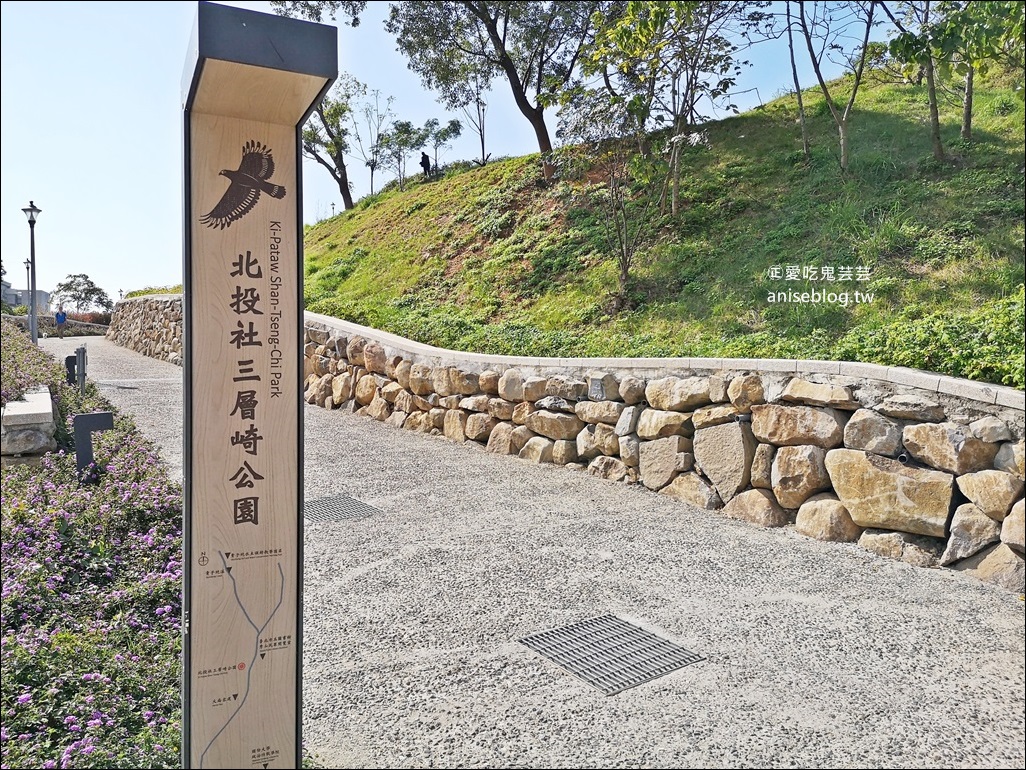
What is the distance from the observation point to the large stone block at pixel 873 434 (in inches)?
156

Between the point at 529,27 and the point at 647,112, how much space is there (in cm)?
597

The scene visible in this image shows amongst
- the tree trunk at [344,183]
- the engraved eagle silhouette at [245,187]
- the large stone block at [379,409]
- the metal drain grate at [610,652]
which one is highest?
the tree trunk at [344,183]

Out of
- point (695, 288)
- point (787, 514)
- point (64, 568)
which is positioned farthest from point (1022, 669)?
point (695, 288)

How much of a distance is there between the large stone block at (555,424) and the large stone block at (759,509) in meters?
1.59

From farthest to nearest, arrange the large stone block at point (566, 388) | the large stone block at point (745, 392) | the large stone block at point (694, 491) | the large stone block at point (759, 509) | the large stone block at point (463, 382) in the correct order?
the large stone block at point (463, 382)
the large stone block at point (566, 388)
the large stone block at point (694, 491)
the large stone block at point (745, 392)
the large stone block at point (759, 509)

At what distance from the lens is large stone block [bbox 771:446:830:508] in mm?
4301

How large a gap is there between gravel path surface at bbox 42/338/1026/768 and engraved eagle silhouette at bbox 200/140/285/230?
5.30 ft

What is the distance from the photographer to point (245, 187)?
1797mm

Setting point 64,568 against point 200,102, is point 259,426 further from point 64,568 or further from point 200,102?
point 64,568

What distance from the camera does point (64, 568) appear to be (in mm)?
3346

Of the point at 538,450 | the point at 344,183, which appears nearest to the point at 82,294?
the point at 344,183

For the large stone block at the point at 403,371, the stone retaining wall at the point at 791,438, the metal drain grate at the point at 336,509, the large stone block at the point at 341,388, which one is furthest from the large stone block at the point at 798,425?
the large stone block at the point at 341,388

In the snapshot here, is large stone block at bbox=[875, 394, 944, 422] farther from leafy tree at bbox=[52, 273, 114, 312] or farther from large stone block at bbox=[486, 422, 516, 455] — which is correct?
leafy tree at bbox=[52, 273, 114, 312]

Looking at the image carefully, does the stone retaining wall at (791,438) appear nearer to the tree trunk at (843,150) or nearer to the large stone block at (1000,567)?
the large stone block at (1000,567)
